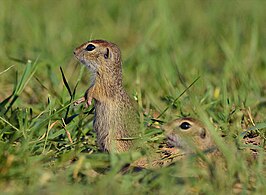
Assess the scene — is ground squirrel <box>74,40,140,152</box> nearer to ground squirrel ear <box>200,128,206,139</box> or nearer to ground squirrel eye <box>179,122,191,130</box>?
ground squirrel eye <box>179,122,191,130</box>

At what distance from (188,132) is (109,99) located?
2.30 feet

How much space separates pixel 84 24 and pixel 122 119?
4.22m

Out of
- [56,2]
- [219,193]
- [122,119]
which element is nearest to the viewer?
[219,193]

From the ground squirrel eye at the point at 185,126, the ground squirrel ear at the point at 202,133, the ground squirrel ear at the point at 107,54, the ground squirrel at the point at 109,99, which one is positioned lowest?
the ground squirrel ear at the point at 202,133

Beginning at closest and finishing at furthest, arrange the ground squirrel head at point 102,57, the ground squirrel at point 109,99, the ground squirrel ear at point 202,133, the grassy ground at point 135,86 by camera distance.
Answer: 1. the grassy ground at point 135,86
2. the ground squirrel ear at point 202,133
3. the ground squirrel at point 109,99
4. the ground squirrel head at point 102,57

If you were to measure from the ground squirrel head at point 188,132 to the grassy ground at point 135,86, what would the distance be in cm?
16

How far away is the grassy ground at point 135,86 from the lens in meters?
4.40

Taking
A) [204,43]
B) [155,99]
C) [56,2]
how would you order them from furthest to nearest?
[56,2], [204,43], [155,99]

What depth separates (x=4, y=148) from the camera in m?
4.59

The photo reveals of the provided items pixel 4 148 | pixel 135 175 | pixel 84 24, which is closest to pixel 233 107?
pixel 135 175

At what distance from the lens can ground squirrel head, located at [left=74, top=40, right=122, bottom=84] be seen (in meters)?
5.64

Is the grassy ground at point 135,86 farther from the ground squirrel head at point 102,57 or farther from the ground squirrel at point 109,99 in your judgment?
the ground squirrel head at point 102,57

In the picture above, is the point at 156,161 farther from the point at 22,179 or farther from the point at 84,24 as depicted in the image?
the point at 84,24

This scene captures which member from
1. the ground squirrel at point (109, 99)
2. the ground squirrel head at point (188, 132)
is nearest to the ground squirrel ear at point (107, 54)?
the ground squirrel at point (109, 99)
